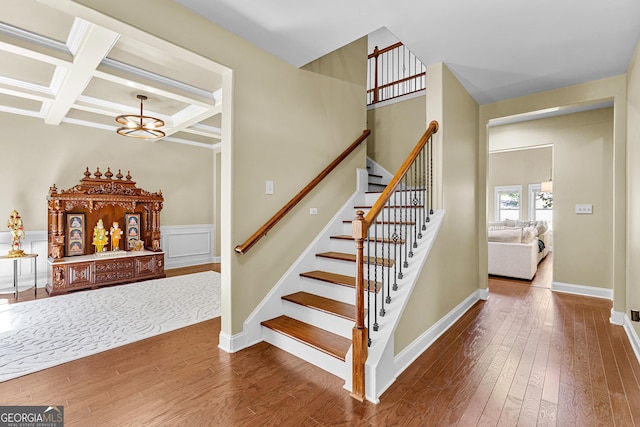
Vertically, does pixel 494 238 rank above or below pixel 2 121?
below

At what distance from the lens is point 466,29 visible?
7.80 feet

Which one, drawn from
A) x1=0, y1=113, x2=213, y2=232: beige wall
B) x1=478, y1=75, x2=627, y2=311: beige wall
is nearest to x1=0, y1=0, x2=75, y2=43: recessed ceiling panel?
x1=0, y1=113, x2=213, y2=232: beige wall

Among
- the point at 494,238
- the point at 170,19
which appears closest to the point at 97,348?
the point at 170,19

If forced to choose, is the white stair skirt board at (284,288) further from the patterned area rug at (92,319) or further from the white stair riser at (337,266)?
the patterned area rug at (92,319)

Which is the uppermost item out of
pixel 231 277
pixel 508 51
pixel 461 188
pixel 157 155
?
Answer: pixel 508 51

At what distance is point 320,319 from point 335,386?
1.90 ft

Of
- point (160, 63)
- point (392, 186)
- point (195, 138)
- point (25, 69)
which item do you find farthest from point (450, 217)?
point (195, 138)

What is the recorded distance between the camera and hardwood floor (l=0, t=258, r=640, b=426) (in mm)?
1707

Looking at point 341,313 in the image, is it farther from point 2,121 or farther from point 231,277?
point 2,121

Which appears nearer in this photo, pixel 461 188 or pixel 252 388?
pixel 252 388

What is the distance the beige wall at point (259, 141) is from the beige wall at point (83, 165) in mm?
4094

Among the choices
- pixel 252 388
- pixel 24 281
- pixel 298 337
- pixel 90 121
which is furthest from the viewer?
pixel 90 121

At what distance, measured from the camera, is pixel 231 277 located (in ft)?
8.02

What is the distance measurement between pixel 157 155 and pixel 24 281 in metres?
2.88
